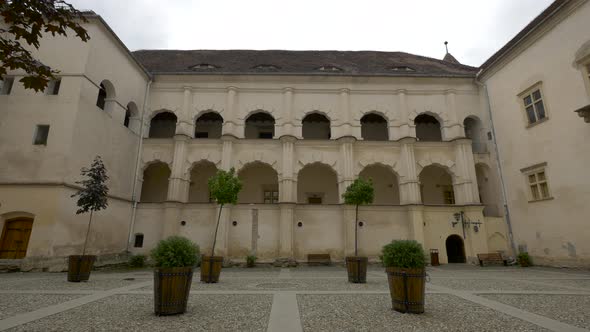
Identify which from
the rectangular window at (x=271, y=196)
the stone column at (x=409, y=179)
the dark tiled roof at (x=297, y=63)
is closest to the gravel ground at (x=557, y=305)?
the stone column at (x=409, y=179)

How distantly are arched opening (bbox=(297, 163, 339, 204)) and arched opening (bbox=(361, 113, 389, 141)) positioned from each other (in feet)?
14.0

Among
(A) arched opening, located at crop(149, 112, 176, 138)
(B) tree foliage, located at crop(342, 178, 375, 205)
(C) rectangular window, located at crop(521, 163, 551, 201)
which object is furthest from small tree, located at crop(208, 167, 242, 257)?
(C) rectangular window, located at crop(521, 163, 551, 201)

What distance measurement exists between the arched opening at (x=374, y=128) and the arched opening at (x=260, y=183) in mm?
7915

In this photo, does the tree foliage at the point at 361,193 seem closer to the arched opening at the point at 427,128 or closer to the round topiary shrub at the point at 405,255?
the round topiary shrub at the point at 405,255

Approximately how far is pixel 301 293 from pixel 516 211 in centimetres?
1613

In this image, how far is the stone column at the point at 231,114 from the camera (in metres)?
19.9

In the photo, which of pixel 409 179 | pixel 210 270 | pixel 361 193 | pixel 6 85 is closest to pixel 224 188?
pixel 210 270

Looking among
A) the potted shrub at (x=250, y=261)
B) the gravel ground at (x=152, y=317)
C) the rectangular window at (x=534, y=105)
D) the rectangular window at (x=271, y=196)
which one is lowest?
the gravel ground at (x=152, y=317)

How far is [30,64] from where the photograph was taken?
12.1ft

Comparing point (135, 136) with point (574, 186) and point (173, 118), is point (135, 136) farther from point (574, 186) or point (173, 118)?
point (574, 186)

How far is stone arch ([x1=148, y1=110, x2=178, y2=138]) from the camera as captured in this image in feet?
73.2

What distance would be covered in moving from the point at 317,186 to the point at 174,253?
16337 millimetres

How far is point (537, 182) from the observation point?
16.1m

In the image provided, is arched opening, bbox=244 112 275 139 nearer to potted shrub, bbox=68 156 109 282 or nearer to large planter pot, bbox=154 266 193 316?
potted shrub, bbox=68 156 109 282
